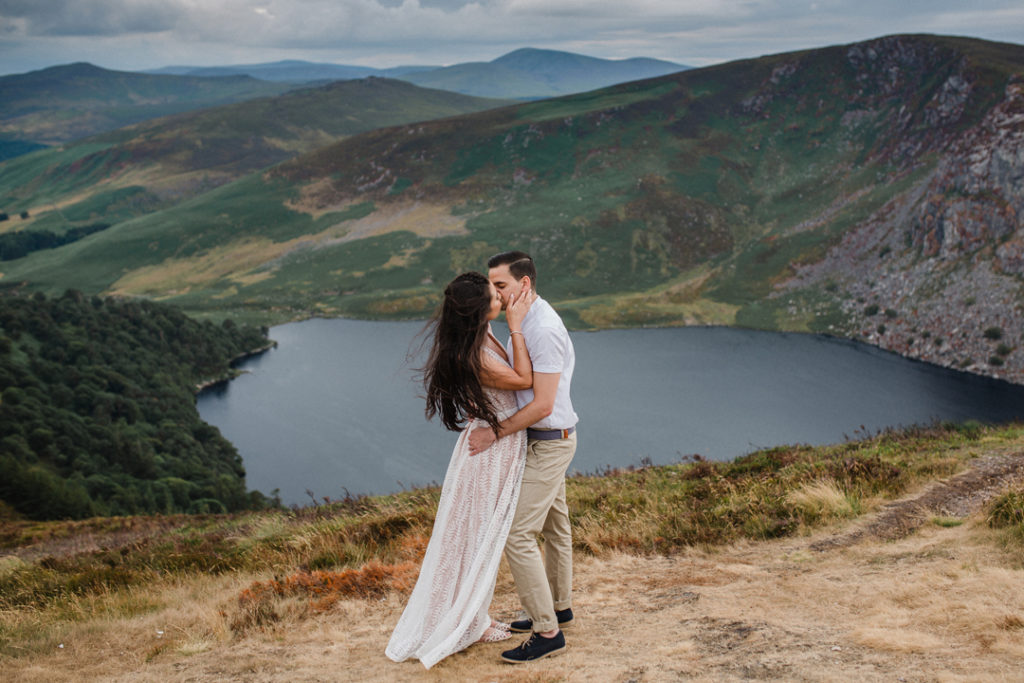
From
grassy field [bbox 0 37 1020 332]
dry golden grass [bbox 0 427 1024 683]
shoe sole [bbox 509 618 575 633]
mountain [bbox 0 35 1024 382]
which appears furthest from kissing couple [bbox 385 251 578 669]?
grassy field [bbox 0 37 1020 332]

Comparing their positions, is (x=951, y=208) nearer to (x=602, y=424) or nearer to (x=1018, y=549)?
(x=602, y=424)

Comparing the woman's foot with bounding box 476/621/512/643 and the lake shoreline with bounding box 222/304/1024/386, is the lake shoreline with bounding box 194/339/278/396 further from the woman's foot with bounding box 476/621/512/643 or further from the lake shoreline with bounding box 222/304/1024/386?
the woman's foot with bounding box 476/621/512/643

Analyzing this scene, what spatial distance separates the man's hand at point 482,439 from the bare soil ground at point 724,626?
178cm

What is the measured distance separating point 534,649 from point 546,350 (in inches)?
97.4

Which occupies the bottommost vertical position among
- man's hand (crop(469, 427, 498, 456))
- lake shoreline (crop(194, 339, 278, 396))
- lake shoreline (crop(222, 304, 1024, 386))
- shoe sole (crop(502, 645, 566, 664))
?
lake shoreline (crop(194, 339, 278, 396))

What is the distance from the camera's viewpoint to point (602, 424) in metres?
56.0

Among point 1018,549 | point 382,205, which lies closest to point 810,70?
point 382,205

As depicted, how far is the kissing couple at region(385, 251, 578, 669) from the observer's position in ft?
19.5

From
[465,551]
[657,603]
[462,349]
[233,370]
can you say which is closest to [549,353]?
[462,349]

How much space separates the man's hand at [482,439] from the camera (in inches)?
242

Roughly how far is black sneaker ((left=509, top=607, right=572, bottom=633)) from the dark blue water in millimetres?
35691

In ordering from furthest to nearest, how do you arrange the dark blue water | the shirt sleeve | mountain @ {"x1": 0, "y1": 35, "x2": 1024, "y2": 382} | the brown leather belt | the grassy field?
the grassy field, mountain @ {"x1": 0, "y1": 35, "x2": 1024, "y2": 382}, the dark blue water, the brown leather belt, the shirt sleeve

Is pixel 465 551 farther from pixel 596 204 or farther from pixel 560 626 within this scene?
pixel 596 204

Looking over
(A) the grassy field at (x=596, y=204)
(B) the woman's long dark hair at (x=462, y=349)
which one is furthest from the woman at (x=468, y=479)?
(A) the grassy field at (x=596, y=204)
